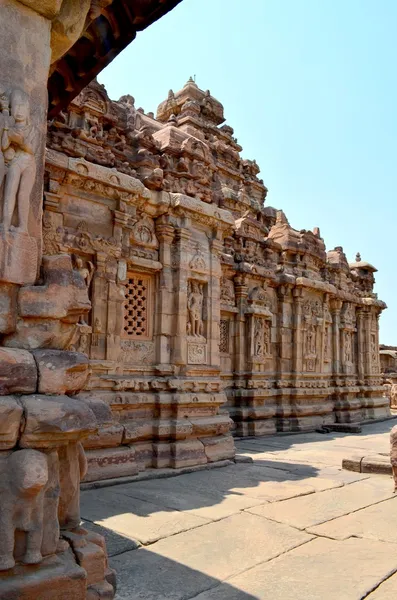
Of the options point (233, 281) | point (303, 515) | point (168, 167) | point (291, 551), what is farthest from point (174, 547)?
point (233, 281)

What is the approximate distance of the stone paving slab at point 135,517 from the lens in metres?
4.78

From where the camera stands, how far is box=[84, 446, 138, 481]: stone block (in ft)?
21.9

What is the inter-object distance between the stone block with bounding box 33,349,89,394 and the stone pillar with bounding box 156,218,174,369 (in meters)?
5.25

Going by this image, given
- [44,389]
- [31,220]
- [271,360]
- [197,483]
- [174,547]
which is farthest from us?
[271,360]

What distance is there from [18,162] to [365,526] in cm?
475

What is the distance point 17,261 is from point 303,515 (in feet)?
13.9

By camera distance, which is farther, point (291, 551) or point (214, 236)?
point (214, 236)

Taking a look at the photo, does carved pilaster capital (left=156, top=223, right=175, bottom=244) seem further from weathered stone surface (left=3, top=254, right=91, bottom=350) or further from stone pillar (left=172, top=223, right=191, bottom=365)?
weathered stone surface (left=3, top=254, right=91, bottom=350)

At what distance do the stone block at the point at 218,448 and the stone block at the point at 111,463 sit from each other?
150 cm

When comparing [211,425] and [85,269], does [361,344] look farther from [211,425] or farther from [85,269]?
[85,269]

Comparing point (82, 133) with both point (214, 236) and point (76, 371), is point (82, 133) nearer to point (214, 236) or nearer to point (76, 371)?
point (214, 236)

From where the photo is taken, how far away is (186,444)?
8.02 meters

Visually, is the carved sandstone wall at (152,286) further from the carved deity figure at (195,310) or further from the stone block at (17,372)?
the stone block at (17,372)

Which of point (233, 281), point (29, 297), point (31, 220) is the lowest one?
point (29, 297)
